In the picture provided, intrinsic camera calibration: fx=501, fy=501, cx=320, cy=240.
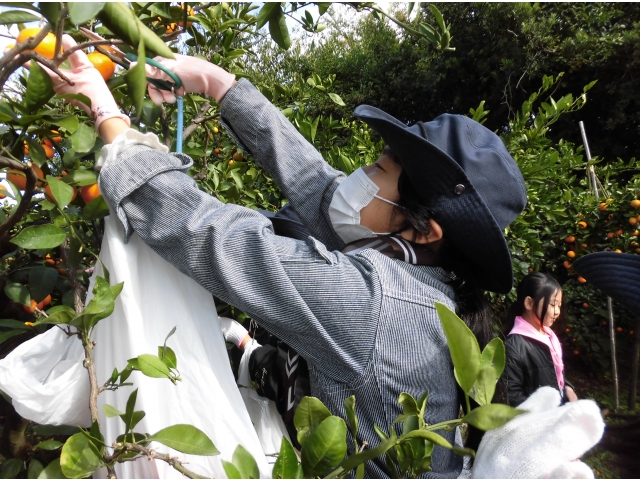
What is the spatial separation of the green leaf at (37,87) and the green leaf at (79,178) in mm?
146

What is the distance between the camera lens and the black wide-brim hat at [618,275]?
1078 mm

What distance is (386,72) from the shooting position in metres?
8.50

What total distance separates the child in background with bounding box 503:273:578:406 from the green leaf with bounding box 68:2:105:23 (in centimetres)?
227

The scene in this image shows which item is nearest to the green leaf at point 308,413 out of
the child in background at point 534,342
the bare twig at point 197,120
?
the bare twig at point 197,120

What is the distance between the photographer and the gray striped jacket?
2.38ft

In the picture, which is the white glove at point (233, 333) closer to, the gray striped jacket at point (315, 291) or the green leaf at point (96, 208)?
the gray striped jacket at point (315, 291)

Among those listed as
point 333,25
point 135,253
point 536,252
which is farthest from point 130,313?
point 333,25

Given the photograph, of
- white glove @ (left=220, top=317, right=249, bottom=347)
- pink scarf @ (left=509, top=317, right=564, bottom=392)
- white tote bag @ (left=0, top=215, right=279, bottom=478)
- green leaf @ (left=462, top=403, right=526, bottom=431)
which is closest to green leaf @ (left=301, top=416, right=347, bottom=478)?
green leaf @ (left=462, top=403, right=526, bottom=431)

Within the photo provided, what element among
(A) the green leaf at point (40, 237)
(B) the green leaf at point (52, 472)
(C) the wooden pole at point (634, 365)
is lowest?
(C) the wooden pole at point (634, 365)

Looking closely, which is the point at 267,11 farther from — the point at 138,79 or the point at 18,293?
the point at 18,293

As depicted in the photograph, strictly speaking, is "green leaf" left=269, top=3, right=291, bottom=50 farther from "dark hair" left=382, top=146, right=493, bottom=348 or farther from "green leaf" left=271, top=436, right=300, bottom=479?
"green leaf" left=271, top=436, right=300, bottom=479

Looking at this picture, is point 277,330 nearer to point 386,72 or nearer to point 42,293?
point 42,293

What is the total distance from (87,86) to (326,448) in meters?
0.62

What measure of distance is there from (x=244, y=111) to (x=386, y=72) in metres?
8.02
